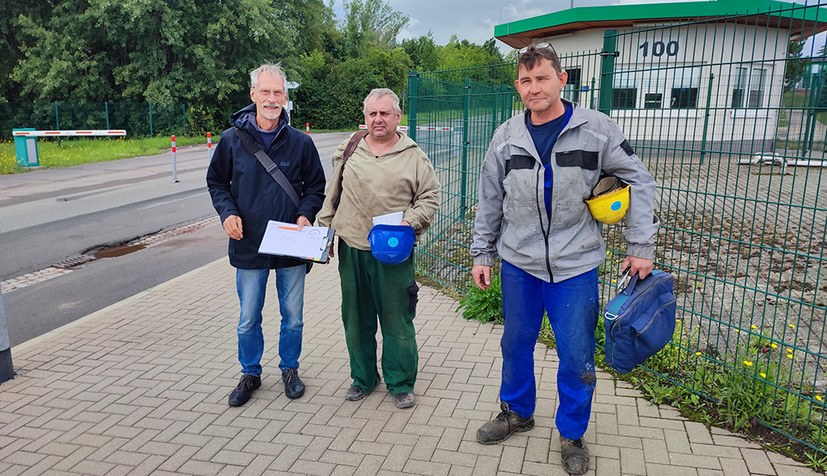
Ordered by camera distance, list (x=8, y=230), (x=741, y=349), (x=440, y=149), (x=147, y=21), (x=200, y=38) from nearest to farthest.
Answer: (x=741, y=349) < (x=440, y=149) < (x=8, y=230) < (x=147, y=21) < (x=200, y=38)

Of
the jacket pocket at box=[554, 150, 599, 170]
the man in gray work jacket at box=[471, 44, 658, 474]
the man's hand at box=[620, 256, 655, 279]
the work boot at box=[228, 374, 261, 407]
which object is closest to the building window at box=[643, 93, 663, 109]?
the man in gray work jacket at box=[471, 44, 658, 474]

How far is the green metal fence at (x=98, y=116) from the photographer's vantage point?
28797 millimetres

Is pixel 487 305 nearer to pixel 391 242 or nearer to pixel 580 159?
pixel 391 242

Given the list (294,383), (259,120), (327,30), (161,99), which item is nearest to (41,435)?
(294,383)

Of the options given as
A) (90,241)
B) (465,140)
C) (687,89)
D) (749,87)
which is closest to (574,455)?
(749,87)

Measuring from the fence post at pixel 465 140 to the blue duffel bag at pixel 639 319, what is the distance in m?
3.46

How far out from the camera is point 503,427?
3385 mm

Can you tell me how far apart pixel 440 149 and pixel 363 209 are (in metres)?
3.21

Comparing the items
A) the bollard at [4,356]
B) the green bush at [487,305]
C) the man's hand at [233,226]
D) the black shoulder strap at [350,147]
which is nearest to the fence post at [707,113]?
the black shoulder strap at [350,147]

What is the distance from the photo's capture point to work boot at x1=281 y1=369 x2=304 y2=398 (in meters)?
3.96

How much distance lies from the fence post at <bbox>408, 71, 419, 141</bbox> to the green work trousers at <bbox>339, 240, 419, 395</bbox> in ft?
10.5

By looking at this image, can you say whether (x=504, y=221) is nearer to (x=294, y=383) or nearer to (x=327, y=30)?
(x=294, y=383)

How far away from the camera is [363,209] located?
3.66 m

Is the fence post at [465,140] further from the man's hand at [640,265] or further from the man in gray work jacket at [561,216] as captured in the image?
the man's hand at [640,265]
